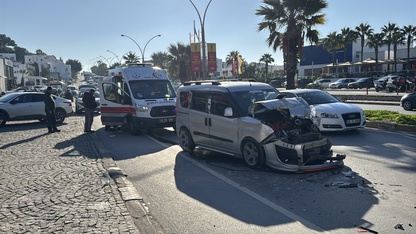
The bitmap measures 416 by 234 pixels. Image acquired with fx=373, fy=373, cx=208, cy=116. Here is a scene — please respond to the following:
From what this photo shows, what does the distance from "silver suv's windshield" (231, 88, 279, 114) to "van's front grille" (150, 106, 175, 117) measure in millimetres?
5678

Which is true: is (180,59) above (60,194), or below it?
above

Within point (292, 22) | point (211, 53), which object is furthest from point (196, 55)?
point (292, 22)

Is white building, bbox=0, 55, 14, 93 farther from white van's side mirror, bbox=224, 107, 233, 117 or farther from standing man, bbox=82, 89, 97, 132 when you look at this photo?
white van's side mirror, bbox=224, 107, 233, 117

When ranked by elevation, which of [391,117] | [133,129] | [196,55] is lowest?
[133,129]

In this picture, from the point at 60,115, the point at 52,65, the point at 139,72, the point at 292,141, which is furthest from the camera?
the point at 52,65

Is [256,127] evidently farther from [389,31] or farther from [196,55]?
[389,31]

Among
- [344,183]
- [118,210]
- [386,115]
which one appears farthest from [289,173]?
[386,115]

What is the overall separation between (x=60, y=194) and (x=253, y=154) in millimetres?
3739

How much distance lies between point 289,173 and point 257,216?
89.7 inches

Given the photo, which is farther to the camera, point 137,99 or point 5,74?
point 5,74

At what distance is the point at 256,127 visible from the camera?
7.50m

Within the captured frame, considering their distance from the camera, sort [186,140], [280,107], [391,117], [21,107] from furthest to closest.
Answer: [21,107]
[391,117]
[186,140]
[280,107]

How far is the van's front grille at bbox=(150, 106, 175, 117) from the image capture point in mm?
13555

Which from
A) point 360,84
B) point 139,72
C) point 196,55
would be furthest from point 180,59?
point 139,72
